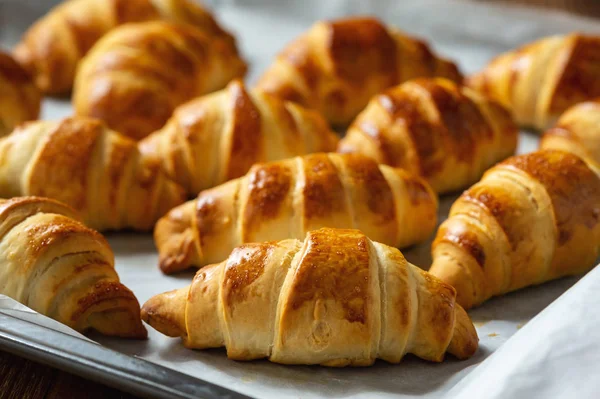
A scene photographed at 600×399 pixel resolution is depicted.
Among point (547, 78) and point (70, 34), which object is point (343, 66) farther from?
point (70, 34)

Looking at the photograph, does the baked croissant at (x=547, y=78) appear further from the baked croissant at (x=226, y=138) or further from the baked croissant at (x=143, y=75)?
the baked croissant at (x=143, y=75)

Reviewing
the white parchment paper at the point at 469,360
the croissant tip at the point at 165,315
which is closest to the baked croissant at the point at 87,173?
the white parchment paper at the point at 469,360

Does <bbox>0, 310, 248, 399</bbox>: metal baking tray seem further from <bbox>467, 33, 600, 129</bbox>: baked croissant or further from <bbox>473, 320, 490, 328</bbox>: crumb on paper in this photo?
<bbox>467, 33, 600, 129</bbox>: baked croissant

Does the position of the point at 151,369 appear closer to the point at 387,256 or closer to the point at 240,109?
the point at 387,256

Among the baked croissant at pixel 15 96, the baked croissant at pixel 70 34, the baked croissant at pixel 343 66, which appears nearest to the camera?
the baked croissant at pixel 15 96

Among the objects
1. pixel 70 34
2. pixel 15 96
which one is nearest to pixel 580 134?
pixel 15 96

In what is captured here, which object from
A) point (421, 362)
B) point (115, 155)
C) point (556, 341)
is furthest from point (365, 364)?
point (115, 155)

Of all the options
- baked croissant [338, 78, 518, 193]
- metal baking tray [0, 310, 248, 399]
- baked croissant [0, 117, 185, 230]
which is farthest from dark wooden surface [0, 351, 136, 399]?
baked croissant [338, 78, 518, 193]
